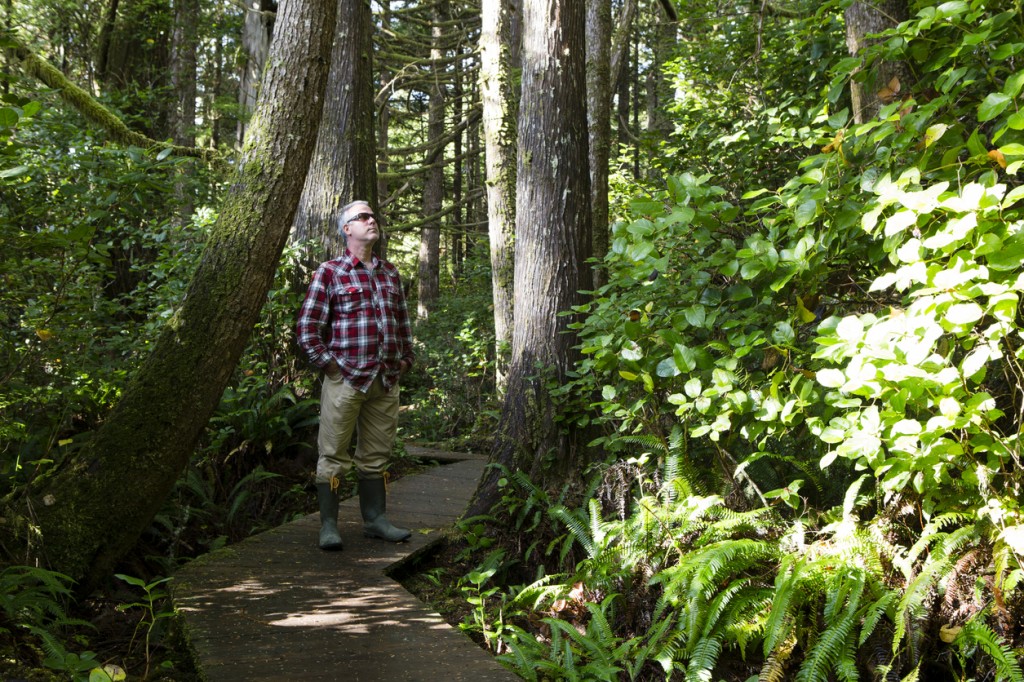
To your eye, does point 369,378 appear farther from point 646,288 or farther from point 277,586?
point 646,288

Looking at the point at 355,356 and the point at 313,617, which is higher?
the point at 355,356

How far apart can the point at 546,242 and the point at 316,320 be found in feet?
6.95

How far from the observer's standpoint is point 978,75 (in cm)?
564

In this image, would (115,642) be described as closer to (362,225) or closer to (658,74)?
(362,225)

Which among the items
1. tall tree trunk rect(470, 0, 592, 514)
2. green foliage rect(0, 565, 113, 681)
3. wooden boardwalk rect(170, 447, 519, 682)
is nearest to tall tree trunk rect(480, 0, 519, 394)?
tall tree trunk rect(470, 0, 592, 514)

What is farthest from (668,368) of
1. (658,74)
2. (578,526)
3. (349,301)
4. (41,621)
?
(658,74)

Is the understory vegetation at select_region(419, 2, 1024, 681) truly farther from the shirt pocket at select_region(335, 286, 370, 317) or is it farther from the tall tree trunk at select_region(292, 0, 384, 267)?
the tall tree trunk at select_region(292, 0, 384, 267)

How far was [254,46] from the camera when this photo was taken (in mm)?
12727

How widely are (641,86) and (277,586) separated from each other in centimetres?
3282

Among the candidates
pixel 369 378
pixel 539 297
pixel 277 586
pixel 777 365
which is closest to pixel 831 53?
pixel 539 297

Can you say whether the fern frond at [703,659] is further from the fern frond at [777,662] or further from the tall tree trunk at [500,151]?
the tall tree trunk at [500,151]

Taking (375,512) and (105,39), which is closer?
(375,512)

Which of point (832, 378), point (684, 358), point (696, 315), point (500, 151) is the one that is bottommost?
point (832, 378)

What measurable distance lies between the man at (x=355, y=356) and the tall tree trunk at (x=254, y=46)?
270 inches
